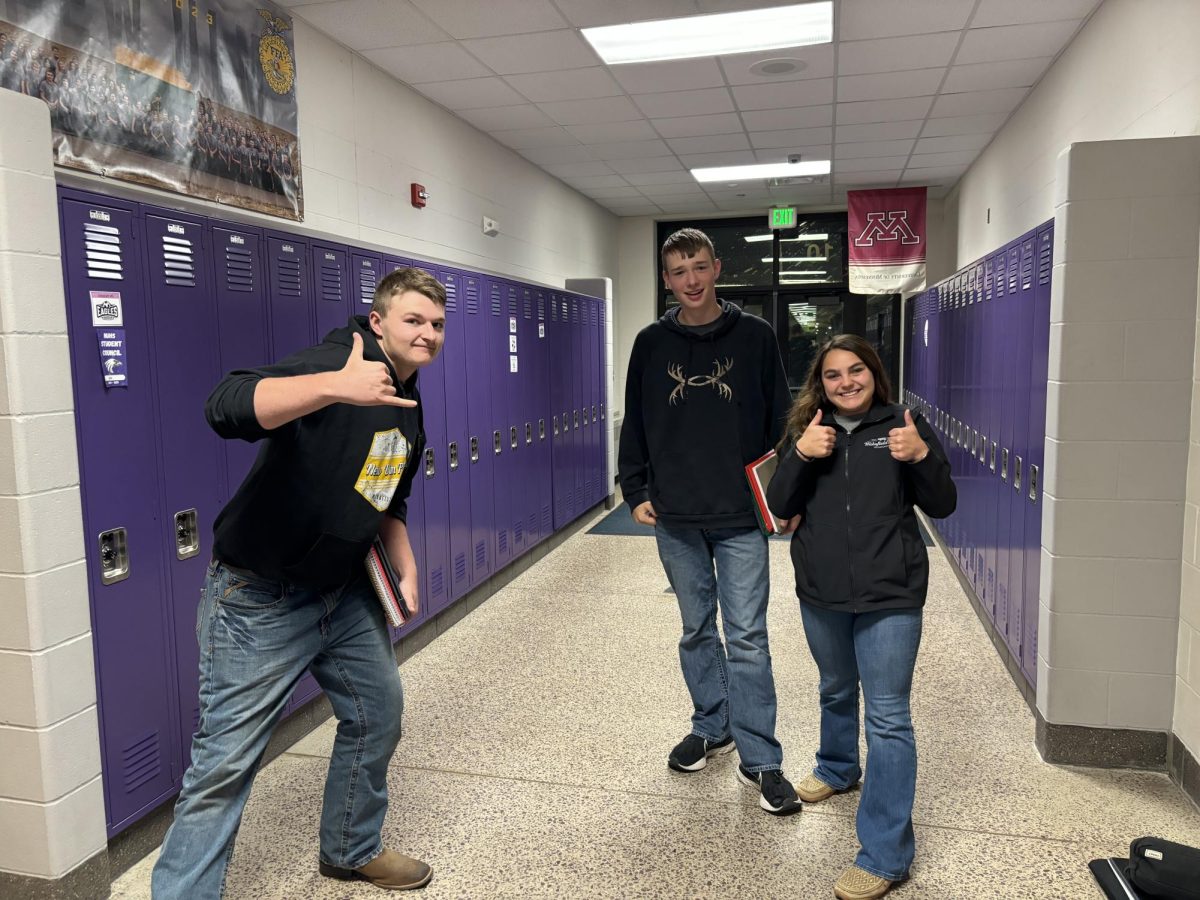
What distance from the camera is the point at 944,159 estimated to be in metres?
7.10

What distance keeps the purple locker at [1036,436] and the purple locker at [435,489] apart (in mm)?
2457

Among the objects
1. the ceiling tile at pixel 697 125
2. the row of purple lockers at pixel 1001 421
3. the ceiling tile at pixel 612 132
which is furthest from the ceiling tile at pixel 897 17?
the ceiling tile at pixel 612 132

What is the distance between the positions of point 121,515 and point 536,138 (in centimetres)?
477

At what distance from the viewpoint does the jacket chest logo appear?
2457 mm

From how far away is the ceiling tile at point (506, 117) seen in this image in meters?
5.50

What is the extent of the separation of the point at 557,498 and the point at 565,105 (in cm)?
258

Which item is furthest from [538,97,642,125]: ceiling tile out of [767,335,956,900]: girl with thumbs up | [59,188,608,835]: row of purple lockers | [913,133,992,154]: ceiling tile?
[767,335,956,900]: girl with thumbs up

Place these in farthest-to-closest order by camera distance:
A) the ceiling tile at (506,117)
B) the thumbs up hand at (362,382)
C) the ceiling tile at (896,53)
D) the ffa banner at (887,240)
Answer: the ffa banner at (887,240) → the ceiling tile at (506,117) → the ceiling tile at (896,53) → the thumbs up hand at (362,382)

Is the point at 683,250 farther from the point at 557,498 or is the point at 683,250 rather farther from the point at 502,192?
the point at 502,192

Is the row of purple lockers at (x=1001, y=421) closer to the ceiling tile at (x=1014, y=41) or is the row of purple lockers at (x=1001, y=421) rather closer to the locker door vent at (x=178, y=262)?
the ceiling tile at (x=1014, y=41)

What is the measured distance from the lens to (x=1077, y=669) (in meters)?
2.71

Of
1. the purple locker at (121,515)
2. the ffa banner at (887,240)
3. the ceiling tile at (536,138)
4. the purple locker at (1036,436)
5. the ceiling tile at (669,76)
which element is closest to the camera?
the purple locker at (121,515)

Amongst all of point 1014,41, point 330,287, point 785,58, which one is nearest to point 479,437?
point 330,287

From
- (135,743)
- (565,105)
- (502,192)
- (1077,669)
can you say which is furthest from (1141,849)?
(502,192)
